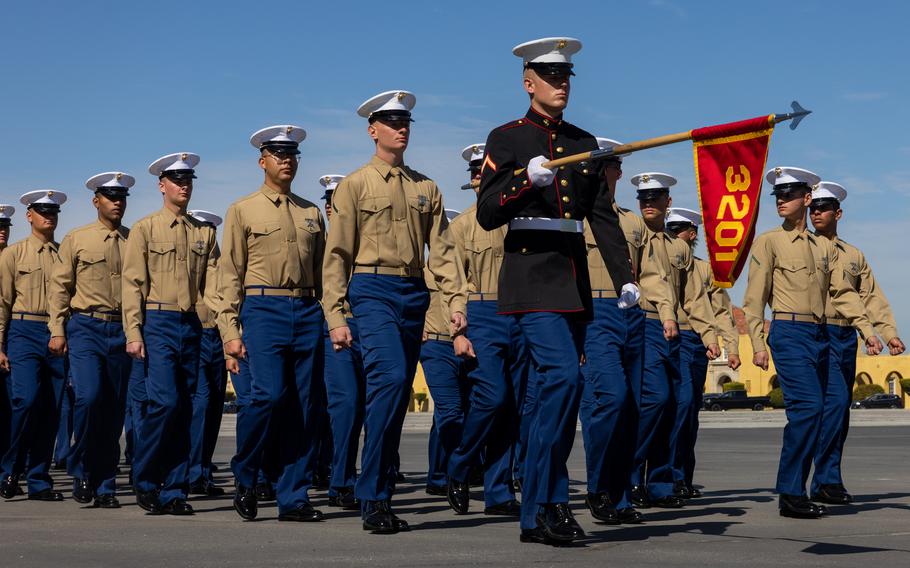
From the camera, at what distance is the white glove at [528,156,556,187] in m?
6.61

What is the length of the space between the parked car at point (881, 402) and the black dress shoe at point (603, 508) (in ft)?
234

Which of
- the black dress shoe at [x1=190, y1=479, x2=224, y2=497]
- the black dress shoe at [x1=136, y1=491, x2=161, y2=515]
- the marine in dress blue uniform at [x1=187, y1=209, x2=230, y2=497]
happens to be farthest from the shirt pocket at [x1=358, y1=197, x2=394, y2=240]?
the black dress shoe at [x1=190, y1=479, x2=224, y2=497]

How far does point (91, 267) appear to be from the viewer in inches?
409

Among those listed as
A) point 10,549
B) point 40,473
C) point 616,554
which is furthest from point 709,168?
point 40,473

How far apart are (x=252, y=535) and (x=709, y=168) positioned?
123 inches

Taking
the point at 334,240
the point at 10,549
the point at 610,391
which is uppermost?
the point at 334,240

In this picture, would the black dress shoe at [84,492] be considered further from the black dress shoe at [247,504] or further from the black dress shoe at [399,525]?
the black dress shoe at [399,525]

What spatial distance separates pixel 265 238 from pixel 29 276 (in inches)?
149

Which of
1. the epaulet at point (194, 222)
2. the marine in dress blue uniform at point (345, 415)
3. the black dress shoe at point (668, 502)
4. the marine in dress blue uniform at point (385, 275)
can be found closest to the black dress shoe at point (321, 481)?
the marine in dress blue uniform at point (345, 415)

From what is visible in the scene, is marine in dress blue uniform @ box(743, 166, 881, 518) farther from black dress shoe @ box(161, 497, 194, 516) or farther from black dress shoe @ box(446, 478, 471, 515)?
black dress shoe @ box(161, 497, 194, 516)

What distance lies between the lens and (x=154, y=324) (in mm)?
9508

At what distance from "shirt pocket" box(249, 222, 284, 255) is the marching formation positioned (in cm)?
1

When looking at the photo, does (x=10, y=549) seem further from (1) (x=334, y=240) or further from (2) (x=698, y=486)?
(2) (x=698, y=486)

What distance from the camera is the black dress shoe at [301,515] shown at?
27.1ft
